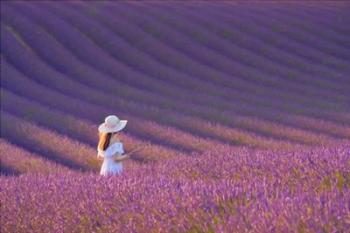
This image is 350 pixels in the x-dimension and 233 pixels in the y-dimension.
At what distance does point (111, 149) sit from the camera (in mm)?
7480

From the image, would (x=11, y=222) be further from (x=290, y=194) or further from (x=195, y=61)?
(x=195, y=61)

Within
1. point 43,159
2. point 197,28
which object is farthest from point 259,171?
point 197,28

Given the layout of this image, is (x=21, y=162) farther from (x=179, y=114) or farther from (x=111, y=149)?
(x=111, y=149)

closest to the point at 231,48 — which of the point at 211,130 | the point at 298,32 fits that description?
the point at 298,32

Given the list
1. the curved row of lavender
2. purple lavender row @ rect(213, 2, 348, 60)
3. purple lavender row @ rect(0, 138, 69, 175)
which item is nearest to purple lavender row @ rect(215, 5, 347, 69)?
purple lavender row @ rect(213, 2, 348, 60)

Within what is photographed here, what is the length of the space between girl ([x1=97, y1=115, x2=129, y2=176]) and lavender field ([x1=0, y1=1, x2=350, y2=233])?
31 centimetres

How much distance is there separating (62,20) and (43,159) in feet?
28.5

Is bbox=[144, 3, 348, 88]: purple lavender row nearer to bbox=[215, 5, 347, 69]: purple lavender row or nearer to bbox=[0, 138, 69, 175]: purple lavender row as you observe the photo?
bbox=[215, 5, 347, 69]: purple lavender row

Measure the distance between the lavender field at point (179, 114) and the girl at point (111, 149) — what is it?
314 millimetres

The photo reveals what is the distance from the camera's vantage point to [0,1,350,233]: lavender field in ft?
13.9

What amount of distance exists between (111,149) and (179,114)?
17.9ft

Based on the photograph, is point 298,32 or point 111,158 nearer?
point 111,158

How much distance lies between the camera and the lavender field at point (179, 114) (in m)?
4.23

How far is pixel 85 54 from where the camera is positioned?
17234 mm
